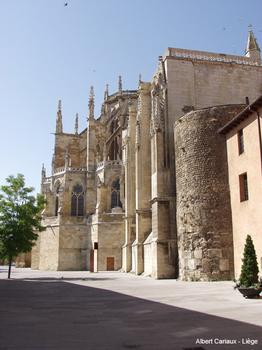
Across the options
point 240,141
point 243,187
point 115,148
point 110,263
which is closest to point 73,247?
point 110,263

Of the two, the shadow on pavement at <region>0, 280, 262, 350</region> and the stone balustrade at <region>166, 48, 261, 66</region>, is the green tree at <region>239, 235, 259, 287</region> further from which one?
the stone balustrade at <region>166, 48, 261, 66</region>

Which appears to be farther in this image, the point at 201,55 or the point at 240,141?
the point at 201,55

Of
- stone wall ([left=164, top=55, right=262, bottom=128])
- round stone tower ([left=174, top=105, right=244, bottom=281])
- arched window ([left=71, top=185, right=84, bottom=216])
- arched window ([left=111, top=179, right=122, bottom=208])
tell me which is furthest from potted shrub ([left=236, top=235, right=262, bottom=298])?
arched window ([left=71, top=185, right=84, bottom=216])

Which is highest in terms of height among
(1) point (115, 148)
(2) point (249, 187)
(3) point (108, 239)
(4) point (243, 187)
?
(1) point (115, 148)

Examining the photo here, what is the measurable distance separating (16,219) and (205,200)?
14383 millimetres

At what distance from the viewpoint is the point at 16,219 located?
2797cm

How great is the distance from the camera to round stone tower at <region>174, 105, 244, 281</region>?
20156 mm

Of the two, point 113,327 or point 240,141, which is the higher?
point 240,141

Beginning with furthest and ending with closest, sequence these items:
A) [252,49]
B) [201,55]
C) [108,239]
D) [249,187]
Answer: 1. [108,239]
2. [252,49]
3. [201,55]
4. [249,187]

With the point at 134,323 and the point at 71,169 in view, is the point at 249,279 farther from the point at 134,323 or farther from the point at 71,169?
the point at 71,169

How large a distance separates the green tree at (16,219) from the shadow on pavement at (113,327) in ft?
51.3

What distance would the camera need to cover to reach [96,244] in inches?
1564

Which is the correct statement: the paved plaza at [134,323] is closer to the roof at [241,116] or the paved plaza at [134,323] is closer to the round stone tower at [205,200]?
the round stone tower at [205,200]

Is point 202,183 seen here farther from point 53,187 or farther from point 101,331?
point 53,187
